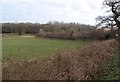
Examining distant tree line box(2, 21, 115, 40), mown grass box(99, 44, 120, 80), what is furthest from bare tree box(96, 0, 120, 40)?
mown grass box(99, 44, 120, 80)

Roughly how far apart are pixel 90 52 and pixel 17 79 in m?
6.10

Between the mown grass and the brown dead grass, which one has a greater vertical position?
the brown dead grass

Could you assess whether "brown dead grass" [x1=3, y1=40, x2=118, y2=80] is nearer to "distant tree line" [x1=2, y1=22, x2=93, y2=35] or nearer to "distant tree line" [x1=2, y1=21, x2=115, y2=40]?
"distant tree line" [x1=2, y1=21, x2=115, y2=40]

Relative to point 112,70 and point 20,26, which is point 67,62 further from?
point 20,26

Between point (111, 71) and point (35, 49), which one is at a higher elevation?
point (111, 71)

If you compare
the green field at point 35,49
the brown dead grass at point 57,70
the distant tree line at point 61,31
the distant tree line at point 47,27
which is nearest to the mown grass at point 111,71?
the brown dead grass at point 57,70

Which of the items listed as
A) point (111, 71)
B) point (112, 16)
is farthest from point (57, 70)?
point (112, 16)

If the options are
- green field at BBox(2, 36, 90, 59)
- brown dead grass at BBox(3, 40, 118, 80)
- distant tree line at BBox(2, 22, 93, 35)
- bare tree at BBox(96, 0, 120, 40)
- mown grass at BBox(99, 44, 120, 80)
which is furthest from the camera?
distant tree line at BBox(2, 22, 93, 35)

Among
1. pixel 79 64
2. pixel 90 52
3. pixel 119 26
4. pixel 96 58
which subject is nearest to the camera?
pixel 79 64

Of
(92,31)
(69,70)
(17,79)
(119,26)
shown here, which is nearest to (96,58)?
(69,70)

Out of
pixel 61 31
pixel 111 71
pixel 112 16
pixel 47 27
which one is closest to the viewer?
pixel 111 71

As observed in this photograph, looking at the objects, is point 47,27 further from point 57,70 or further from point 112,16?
point 57,70

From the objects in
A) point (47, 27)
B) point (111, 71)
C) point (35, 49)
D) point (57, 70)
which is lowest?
point (35, 49)

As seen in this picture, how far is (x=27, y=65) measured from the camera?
1127 cm
